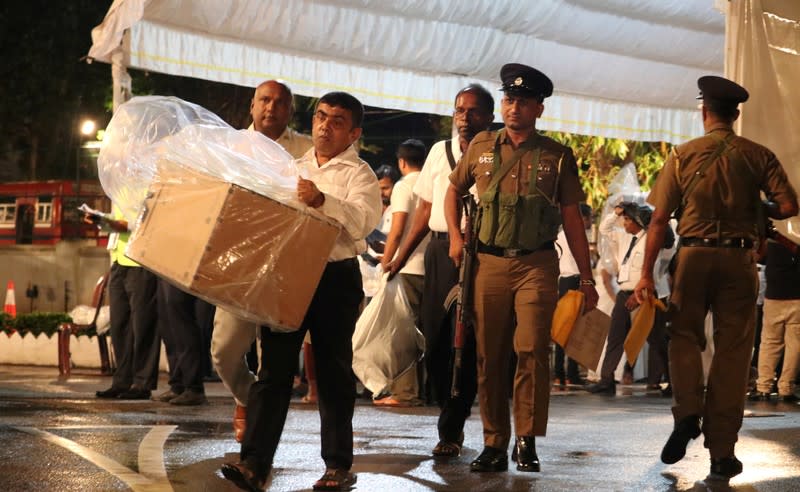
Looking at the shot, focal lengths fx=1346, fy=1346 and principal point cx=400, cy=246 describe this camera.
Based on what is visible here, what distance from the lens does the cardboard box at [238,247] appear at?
609cm

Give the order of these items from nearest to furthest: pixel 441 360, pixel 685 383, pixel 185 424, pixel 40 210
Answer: pixel 685 383
pixel 441 360
pixel 185 424
pixel 40 210

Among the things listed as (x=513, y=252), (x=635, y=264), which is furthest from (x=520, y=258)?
(x=635, y=264)

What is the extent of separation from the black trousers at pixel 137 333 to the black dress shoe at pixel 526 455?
5541mm

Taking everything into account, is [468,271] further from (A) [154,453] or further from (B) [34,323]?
(B) [34,323]

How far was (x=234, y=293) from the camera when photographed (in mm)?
6098

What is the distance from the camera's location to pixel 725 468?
7293 millimetres

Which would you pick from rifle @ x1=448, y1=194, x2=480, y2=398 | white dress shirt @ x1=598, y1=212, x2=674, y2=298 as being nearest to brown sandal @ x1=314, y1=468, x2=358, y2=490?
rifle @ x1=448, y1=194, x2=480, y2=398

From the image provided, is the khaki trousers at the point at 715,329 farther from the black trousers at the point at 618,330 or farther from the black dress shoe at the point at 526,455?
the black trousers at the point at 618,330

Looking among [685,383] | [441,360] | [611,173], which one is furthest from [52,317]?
[685,383]

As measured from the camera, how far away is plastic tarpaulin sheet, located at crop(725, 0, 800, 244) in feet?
30.0

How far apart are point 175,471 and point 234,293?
140cm

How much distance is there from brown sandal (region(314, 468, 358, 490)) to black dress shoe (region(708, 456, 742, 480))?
81.1 inches

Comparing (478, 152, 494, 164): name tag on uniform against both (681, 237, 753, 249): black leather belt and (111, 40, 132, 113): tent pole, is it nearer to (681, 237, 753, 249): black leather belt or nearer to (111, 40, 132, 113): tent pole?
(681, 237, 753, 249): black leather belt

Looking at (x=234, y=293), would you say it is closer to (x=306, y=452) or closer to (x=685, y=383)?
(x=306, y=452)
